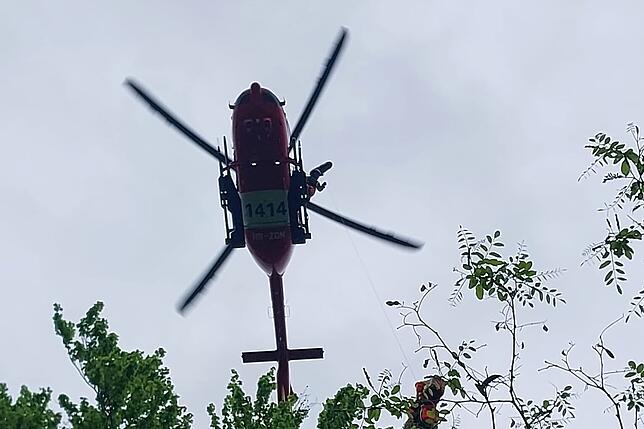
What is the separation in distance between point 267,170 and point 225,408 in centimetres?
626

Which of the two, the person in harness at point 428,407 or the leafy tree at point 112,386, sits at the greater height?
the leafy tree at point 112,386

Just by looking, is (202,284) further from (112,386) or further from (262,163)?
(112,386)

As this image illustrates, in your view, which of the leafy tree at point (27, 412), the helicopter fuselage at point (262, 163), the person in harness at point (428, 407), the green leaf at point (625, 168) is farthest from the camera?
the helicopter fuselage at point (262, 163)

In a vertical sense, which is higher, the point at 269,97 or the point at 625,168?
the point at 269,97

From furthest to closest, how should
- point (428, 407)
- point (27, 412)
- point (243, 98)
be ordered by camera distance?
1. point (243, 98)
2. point (27, 412)
3. point (428, 407)

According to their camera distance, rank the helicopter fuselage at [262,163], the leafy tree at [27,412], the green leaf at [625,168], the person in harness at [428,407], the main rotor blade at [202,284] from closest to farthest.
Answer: the green leaf at [625,168] → the person in harness at [428,407] → the leafy tree at [27,412] → the helicopter fuselage at [262,163] → the main rotor blade at [202,284]

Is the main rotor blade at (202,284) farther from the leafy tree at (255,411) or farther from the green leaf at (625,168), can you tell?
the green leaf at (625,168)

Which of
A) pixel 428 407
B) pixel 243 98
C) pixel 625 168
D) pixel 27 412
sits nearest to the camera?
pixel 625 168

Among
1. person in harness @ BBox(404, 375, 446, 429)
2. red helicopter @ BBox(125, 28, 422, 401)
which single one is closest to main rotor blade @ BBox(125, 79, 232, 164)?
red helicopter @ BBox(125, 28, 422, 401)

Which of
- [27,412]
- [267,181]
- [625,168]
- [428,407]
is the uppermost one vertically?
[267,181]

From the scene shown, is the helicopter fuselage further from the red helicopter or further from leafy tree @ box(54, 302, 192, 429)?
leafy tree @ box(54, 302, 192, 429)

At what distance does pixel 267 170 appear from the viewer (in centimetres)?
2175

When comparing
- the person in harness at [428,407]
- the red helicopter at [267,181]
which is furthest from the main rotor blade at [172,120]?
the person in harness at [428,407]

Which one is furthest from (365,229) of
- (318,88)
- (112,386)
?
(112,386)
